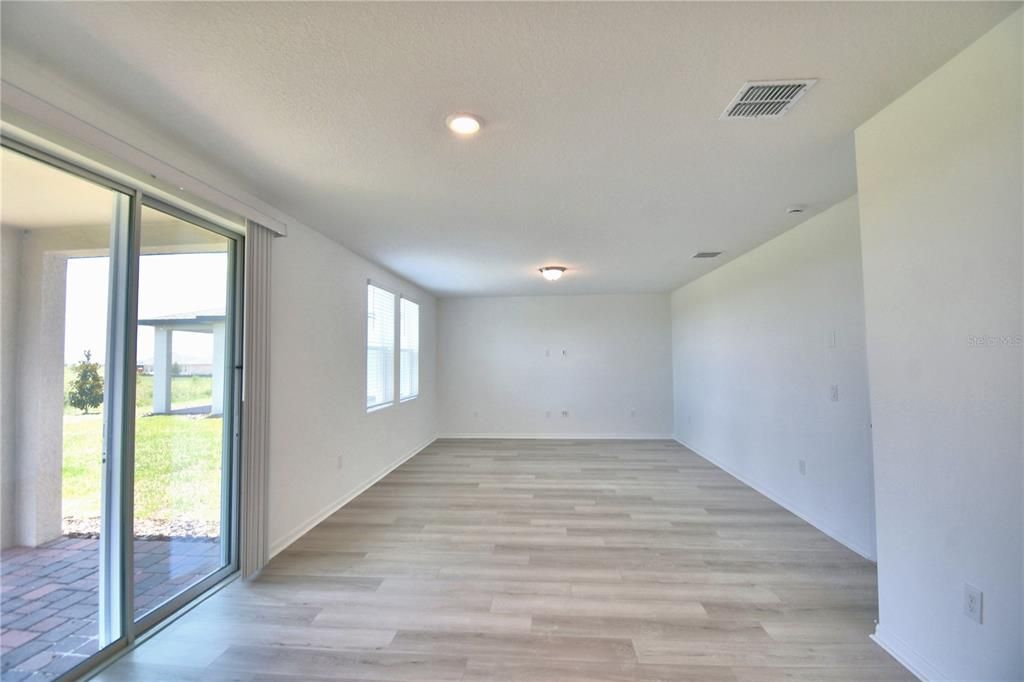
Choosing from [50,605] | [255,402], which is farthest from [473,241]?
[50,605]

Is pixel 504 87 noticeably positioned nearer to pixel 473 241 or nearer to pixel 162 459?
pixel 473 241

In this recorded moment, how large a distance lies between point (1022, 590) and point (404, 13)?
2.72 meters

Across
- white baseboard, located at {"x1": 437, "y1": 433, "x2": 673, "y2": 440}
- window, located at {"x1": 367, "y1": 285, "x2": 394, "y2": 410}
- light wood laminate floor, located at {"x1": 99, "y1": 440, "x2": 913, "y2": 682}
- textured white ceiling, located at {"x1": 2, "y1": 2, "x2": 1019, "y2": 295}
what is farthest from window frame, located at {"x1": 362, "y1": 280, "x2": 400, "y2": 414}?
white baseboard, located at {"x1": 437, "y1": 433, "x2": 673, "y2": 440}

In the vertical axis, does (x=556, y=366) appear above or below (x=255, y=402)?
above

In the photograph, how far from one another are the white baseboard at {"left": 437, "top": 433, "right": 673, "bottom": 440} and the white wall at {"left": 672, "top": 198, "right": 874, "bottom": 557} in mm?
1461

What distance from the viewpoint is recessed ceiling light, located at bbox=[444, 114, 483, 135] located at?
1920 millimetres

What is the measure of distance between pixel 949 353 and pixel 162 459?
367 cm

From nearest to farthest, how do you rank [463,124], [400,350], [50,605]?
[50,605] < [463,124] < [400,350]

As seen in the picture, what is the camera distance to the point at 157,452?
7.57 ft

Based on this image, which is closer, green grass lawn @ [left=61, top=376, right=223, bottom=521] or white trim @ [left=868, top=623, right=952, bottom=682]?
white trim @ [left=868, top=623, right=952, bottom=682]

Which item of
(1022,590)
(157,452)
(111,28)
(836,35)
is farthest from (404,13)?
(1022,590)

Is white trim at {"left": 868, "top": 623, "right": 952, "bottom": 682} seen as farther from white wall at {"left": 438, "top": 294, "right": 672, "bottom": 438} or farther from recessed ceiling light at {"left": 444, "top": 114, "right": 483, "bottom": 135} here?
white wall at {"left": 438, "top": 294, "right": 672, "bottom": 438}

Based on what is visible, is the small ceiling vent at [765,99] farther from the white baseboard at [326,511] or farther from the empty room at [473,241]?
the white baseboard at [326,511]

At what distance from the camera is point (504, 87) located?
1728mm
